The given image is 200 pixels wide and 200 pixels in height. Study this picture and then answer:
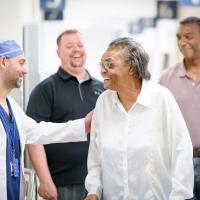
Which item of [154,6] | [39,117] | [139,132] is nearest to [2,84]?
[39,117]

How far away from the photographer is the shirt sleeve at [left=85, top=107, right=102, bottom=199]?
81.4 inches

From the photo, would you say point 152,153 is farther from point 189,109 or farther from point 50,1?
point 50,1

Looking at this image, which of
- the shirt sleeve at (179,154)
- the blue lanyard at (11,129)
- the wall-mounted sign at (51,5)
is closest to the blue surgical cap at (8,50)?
the blue lanyard at (11,129)

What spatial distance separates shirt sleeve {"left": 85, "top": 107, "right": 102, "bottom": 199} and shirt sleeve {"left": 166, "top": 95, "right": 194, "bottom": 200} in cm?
36

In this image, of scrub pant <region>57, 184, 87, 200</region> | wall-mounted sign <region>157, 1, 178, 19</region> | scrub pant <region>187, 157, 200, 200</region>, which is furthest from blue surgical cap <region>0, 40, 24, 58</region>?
wall-mounted sign <region>157, 1, 178, 19</region>

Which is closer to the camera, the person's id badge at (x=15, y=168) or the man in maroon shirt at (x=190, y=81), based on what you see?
the person's id badge at (x=15, y=168)

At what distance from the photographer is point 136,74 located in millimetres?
2068

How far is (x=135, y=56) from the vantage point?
2.05 meters

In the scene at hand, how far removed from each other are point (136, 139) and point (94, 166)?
0.27 m

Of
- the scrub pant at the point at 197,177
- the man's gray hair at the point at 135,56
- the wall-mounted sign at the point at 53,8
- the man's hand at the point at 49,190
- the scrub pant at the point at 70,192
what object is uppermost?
the wall-mounted sign at the point at 53,8

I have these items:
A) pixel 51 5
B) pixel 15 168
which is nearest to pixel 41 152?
pixel 15 168

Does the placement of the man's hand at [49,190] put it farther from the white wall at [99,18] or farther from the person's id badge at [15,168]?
the white wall at [99,18]

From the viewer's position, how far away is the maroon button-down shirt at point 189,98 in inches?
104

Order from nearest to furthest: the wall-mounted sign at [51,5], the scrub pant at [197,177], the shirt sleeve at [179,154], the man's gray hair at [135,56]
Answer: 1. the shirt sleeve at [179,154]
2. the man's gray hair at [135,56]
3. the scrub pant at [197,177]
4. the wall-mounted sign at [51,5]
